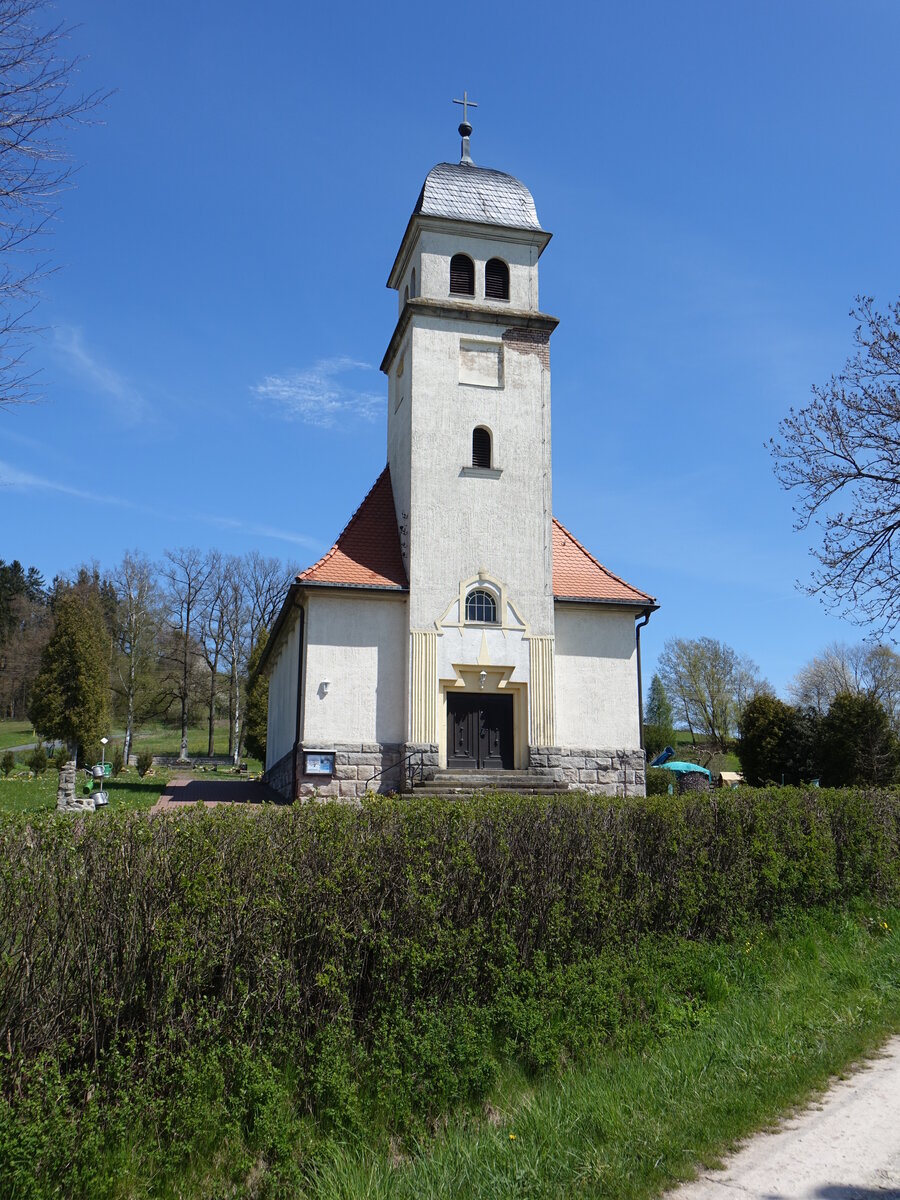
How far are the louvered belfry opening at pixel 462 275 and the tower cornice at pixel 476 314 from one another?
658mm

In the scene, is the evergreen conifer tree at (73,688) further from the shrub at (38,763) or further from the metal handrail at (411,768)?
the metal handrail at (411,768)

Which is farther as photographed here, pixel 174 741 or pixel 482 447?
pixel 174 741

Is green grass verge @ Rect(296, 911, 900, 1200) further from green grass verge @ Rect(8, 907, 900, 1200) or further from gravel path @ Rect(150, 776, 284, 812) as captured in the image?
gravel path @ Rect(150, 776, 284, 812)

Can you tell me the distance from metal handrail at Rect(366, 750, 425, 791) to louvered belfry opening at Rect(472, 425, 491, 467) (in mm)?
6941

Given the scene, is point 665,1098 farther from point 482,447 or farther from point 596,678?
point 482,447

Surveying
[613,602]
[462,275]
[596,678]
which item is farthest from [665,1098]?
[462,275]

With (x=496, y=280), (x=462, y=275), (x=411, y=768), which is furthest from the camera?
(x=496, y=280)

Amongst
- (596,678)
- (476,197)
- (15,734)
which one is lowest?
(15,734)

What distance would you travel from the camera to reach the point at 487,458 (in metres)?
21.3

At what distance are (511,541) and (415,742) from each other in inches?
202

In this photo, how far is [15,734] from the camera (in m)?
62.8

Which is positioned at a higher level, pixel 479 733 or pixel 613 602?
pixel 613 602

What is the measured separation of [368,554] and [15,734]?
169ft

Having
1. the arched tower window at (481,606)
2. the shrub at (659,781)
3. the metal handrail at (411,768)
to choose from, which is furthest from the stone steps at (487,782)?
the shrub at (659,781)
